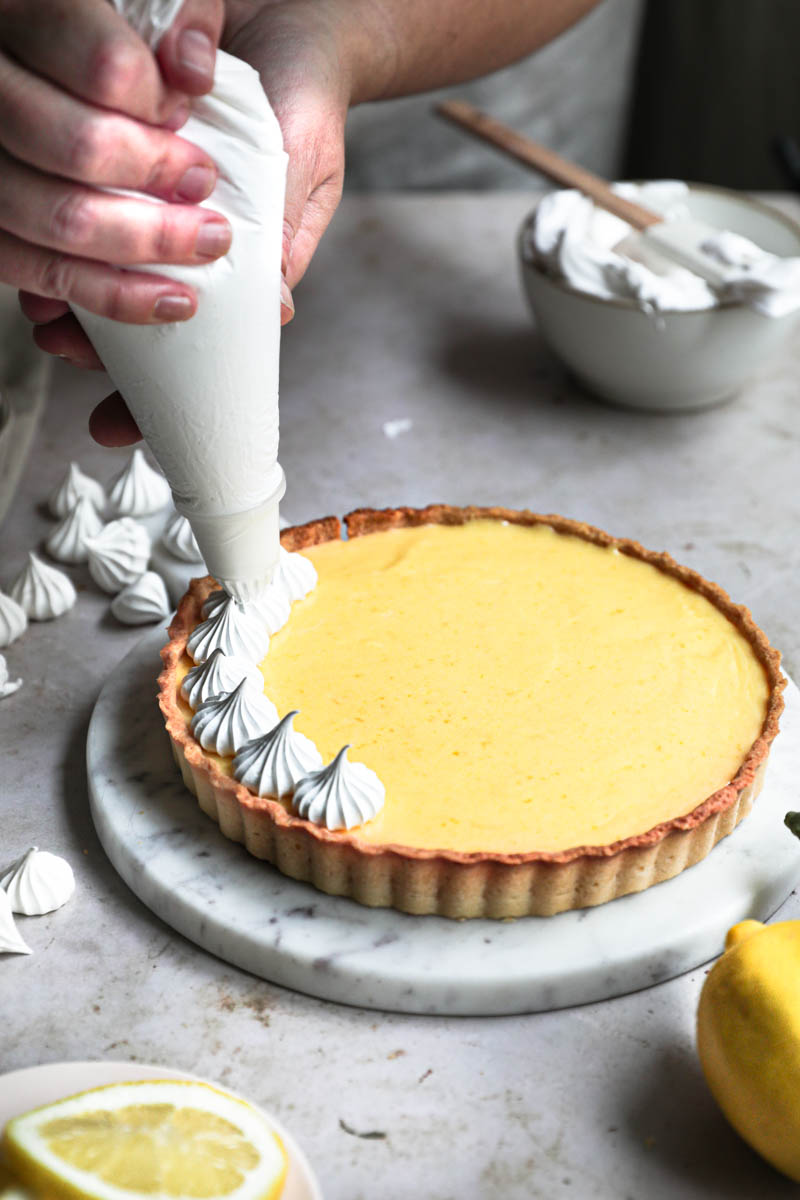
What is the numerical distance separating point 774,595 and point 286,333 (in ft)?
4.90

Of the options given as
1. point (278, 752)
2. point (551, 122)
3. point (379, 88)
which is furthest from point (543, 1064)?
point (551, 122)

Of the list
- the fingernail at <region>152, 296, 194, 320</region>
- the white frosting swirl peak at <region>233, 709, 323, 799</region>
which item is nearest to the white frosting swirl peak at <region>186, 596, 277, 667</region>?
the white frosting swirl peak at <region>233, 709, 323, 799</region>

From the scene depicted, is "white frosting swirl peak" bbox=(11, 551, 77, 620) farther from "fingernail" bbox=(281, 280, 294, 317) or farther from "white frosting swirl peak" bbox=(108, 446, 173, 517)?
A: "fingernail" bbox=(281, 280, 294, 317)

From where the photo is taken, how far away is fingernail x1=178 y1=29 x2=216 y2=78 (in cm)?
125

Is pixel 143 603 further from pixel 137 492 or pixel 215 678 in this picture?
pixel 215 678

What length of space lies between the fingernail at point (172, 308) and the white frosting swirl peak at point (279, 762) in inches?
21.0

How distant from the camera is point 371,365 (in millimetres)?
3043

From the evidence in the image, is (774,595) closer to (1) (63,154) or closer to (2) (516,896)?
(2) (516,896)

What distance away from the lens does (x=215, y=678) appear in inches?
69.6

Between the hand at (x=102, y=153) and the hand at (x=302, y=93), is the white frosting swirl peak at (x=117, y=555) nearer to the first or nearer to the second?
the hand at (x=302, y=93)

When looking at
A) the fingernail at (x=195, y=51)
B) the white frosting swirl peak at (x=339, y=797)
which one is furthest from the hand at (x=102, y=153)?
the white frosting swirl peak at (x=339, y=797)

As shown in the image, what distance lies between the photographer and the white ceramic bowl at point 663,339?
256cm

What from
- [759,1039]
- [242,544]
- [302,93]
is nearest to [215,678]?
[242,544]

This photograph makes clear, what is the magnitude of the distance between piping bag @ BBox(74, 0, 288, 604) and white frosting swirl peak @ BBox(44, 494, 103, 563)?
64cm
